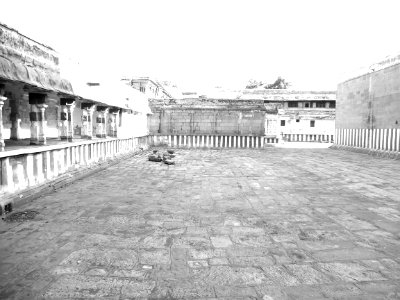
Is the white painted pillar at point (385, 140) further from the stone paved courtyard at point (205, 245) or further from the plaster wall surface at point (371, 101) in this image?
the stone paved courtyard at point (205, 245)

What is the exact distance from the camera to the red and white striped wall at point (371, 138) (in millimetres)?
16844

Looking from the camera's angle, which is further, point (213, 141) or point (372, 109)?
point (213, 141)

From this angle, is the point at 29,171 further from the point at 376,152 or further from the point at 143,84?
the point at 143,84

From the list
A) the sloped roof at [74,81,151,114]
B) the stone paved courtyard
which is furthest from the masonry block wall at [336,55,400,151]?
the sloped roof at [74,81,151,114]

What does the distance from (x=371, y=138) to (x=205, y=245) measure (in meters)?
19.1

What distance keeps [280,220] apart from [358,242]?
4.43ft

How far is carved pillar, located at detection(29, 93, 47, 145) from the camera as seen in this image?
7602 millimetres

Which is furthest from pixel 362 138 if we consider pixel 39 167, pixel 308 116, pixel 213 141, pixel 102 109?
pixel 39 167

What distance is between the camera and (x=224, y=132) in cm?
2298

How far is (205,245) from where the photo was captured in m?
4.11

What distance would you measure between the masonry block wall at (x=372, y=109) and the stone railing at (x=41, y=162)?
1663 cm

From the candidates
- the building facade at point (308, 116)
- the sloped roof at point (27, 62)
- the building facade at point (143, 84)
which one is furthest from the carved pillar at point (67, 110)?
the building facade at point (308, 116)

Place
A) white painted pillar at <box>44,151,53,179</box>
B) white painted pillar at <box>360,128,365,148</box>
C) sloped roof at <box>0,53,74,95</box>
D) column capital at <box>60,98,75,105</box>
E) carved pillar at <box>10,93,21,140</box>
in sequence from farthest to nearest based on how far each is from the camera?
white painted pillar at <box>360,128,365,148</box> → column capital at <box>60,98,75,105</box> → carved pillar at <box>10,93,21,140</box> → white painted pillar at <box>44,151,53,179</box> → sloped roof at <box>0,53,74,95</box>

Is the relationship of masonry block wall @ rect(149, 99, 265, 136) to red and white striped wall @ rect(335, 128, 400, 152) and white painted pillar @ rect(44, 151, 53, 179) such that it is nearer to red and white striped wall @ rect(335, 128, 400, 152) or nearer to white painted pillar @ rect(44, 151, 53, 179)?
red and white striped wall @ rect(335, 128, 400, 152)
